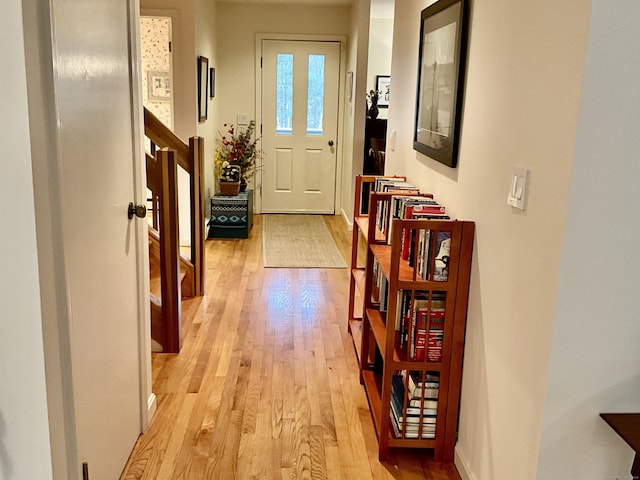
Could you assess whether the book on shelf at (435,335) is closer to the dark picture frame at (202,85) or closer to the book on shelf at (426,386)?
the book on shelf at (426,386)

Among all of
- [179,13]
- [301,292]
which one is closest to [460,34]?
[301,292]

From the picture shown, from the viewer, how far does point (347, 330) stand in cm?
375

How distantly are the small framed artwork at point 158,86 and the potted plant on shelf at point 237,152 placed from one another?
44.3 inches

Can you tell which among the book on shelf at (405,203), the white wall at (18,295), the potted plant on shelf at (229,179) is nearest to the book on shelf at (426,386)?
the book on shelf at (405,203)

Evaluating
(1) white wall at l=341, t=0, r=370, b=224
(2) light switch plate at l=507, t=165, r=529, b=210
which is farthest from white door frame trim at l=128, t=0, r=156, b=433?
(1) white wall at l=341, t=0, r=370, b=224

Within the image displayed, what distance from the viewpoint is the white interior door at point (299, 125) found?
705cm

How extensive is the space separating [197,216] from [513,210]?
268 cm

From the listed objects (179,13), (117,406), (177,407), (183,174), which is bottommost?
(177,407)

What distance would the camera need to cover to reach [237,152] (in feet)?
21.5

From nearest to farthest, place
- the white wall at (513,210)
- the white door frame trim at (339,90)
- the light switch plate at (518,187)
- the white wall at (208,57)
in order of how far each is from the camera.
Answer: the white wall at (513,210) → the light switch plate at (518,187) → the white wall at (208,57) → the white door frame trim at (339,90)

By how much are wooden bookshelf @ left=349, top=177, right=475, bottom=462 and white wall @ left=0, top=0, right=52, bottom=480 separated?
1226mm

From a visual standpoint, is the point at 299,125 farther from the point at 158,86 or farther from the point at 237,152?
the point at 158,86

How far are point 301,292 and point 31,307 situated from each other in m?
3.09

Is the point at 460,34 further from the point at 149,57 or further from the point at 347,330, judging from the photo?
the point at 149,57
